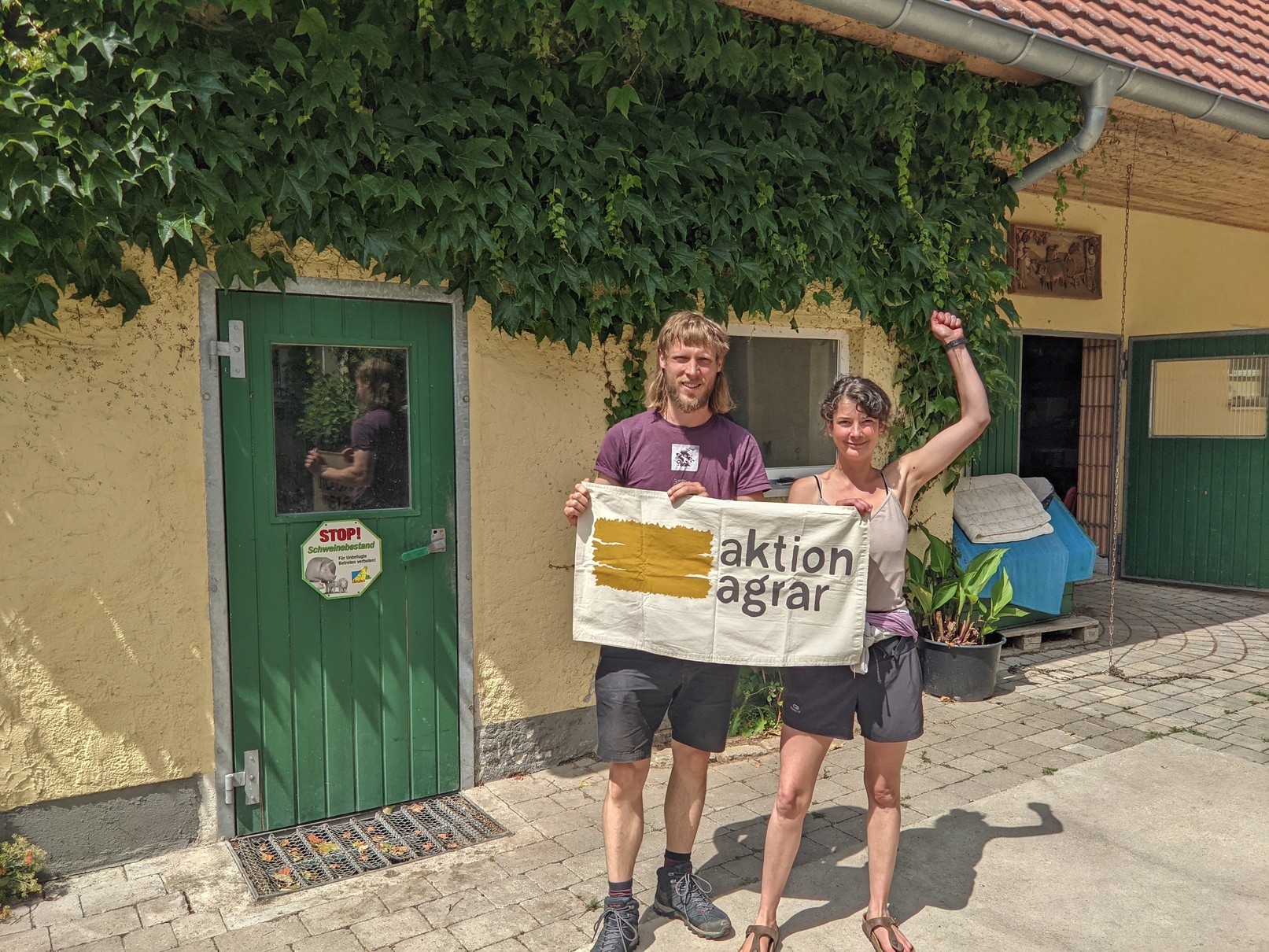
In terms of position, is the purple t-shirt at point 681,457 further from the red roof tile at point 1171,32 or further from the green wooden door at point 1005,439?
the green wooden door at point 1005,439

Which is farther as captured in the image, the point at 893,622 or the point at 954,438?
the point at 954,438

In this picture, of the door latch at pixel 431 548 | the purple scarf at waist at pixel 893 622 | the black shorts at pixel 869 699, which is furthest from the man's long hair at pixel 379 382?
the purple scarf at waist at pixel 893 622

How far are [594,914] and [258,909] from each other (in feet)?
3.95

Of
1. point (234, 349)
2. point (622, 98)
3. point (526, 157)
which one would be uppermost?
point (622, 98)

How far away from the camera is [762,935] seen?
299cm

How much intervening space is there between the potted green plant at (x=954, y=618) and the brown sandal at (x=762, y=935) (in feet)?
10.0

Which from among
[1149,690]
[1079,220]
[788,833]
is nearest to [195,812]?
[788,833]

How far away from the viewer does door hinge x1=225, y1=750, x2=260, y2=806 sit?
384 centimetres

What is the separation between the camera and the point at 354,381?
13.3 ft

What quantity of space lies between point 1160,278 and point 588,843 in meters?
7.95

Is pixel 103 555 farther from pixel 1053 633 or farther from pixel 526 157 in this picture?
pixel 1053 633

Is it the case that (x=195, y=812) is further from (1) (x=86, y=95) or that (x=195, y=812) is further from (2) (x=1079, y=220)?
(2) (x=1079, y=220)

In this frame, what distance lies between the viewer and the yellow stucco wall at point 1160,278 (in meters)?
8.01

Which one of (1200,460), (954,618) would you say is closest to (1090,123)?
(954,618)
